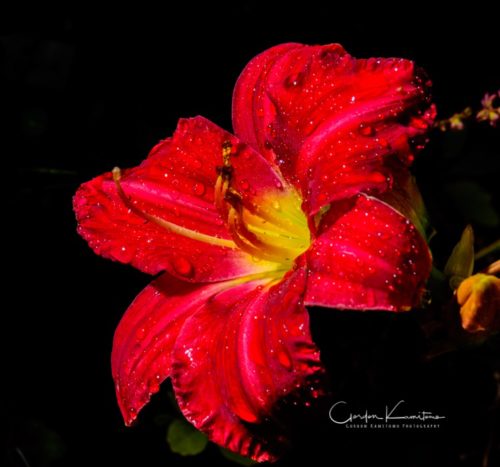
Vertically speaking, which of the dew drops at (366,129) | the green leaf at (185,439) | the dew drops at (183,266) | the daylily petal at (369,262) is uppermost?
the dew drops at (366,129)

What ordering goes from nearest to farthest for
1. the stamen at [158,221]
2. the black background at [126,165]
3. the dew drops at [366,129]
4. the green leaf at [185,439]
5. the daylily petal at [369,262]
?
the daylily petal at [369,262]
the dew drops at [366,129]
the stamen at [158,221]
the green leaf at [185,439]
the black background at [126,165]

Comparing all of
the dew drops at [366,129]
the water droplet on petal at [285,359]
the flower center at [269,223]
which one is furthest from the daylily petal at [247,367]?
the dew drops at [366,129]

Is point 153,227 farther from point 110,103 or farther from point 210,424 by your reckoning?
point 110,103

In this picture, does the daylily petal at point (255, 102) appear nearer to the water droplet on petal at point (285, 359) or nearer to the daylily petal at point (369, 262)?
the daylily petal at point (369, 262)

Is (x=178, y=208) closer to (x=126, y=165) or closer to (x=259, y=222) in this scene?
(x=259, y=222)

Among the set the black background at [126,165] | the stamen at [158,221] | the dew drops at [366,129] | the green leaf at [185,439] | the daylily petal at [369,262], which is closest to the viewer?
the daylily petal at [369,262]

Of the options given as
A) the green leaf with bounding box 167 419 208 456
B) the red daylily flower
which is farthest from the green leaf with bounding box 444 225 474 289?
the green leaf with bounding box 167 419 208 456

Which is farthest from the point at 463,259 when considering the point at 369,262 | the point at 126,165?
the point at 126,165
